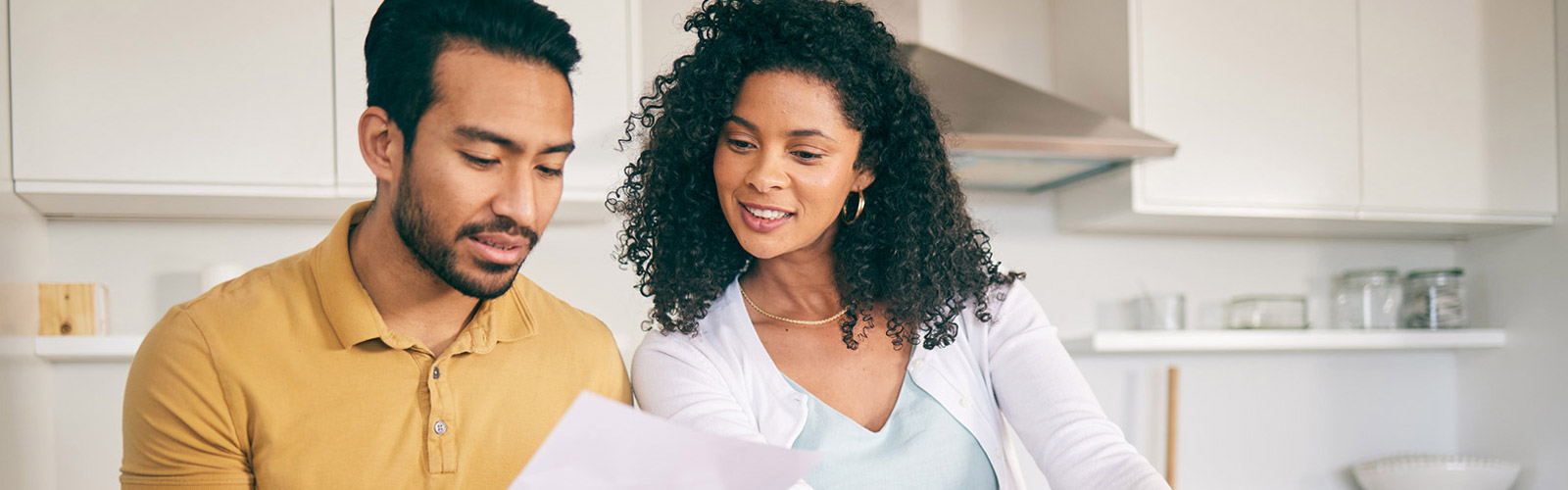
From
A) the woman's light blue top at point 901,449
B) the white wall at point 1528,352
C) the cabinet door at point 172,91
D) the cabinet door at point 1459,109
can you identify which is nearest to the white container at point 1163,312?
the cabinet door at point 1459,109

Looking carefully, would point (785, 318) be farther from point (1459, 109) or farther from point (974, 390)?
point (1459, 109)

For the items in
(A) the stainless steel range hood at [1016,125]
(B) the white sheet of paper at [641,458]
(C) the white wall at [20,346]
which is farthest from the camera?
(A) the stainless steel range hood at [1016,125]

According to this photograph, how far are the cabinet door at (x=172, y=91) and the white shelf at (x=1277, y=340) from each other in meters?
1.50

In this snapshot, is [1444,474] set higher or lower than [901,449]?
lower

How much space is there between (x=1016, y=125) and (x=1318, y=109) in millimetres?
800

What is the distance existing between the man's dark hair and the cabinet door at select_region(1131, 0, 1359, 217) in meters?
1.53

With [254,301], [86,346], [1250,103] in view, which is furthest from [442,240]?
[1250,103]

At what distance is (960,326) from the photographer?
125 centimetres

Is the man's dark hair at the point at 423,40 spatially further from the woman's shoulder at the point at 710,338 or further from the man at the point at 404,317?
the woman's shoulder at the point at 710,338

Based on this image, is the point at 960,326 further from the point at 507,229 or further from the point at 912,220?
the point at 507,229

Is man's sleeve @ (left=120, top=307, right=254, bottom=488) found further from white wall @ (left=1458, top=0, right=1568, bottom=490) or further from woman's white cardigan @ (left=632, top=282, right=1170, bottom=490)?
white wall @ (left=1458, top=0, right=1568, bottom=490)

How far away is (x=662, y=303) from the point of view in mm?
1216

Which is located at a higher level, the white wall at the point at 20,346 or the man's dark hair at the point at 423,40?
the man's dark hair at the point at 423,40

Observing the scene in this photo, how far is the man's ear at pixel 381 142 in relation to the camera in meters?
0.87
